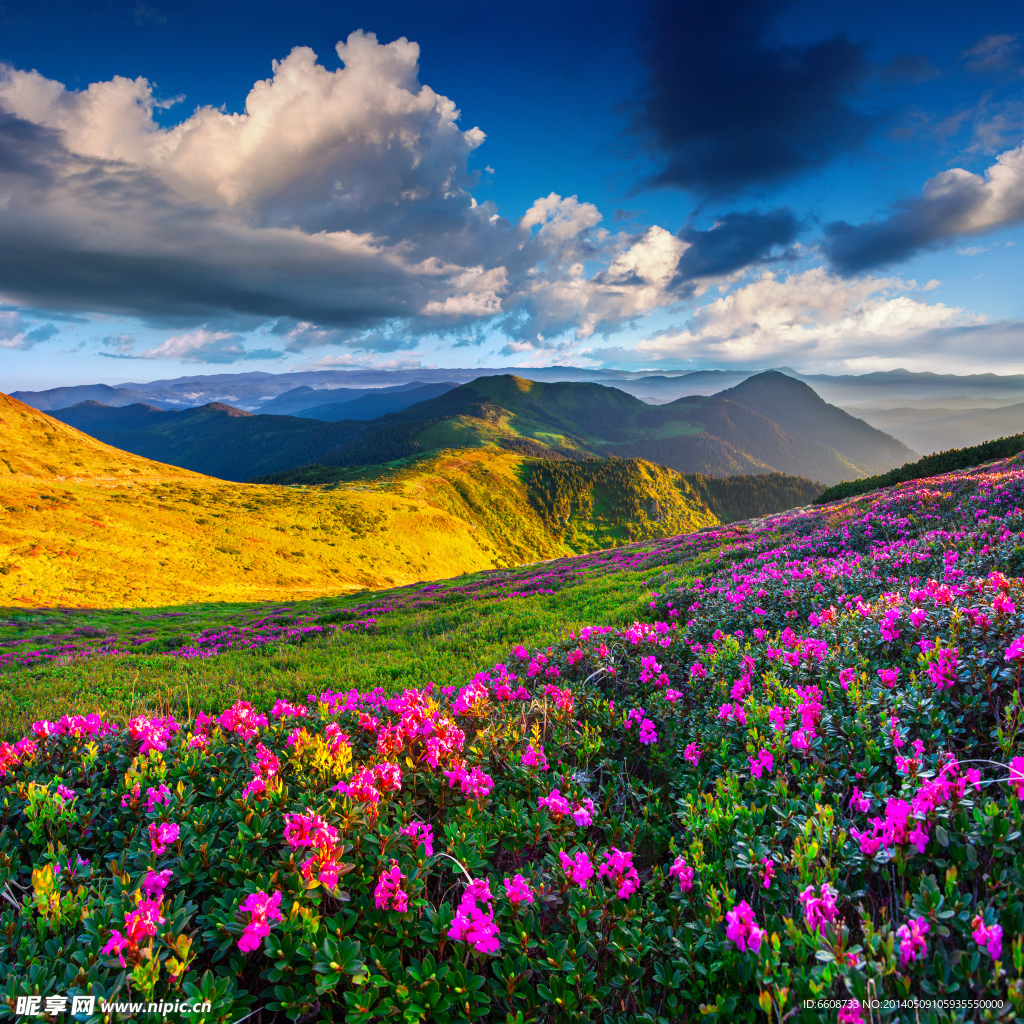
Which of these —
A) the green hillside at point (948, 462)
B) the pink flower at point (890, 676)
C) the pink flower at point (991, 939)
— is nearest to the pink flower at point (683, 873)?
the pink flower at point (991, 939)

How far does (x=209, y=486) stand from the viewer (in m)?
102

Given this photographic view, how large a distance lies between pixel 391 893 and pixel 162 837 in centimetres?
155

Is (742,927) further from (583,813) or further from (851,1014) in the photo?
(583,813)

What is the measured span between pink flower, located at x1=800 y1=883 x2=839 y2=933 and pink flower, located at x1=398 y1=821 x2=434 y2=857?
2.09m

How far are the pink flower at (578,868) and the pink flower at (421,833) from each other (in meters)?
0.85

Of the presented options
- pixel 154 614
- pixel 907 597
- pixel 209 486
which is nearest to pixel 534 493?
pixel 209 486

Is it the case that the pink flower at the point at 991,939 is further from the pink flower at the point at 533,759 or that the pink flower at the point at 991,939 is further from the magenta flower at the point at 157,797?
the magenta flower at the point at 157,797

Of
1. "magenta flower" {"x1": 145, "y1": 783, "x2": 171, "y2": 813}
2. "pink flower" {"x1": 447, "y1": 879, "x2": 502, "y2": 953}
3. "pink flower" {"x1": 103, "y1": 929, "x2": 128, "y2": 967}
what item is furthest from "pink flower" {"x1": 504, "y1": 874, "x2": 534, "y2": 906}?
"magenta flower" {"x1": 145, "y1": 783, "x2": 171, "y2": 813}

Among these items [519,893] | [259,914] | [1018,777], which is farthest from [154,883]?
[1018,777]

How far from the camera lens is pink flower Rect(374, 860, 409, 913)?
2.51 m

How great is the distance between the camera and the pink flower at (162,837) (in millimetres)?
2820

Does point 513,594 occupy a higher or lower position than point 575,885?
lower

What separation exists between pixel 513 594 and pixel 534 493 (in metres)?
148

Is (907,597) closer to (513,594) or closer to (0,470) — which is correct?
(513,594)
